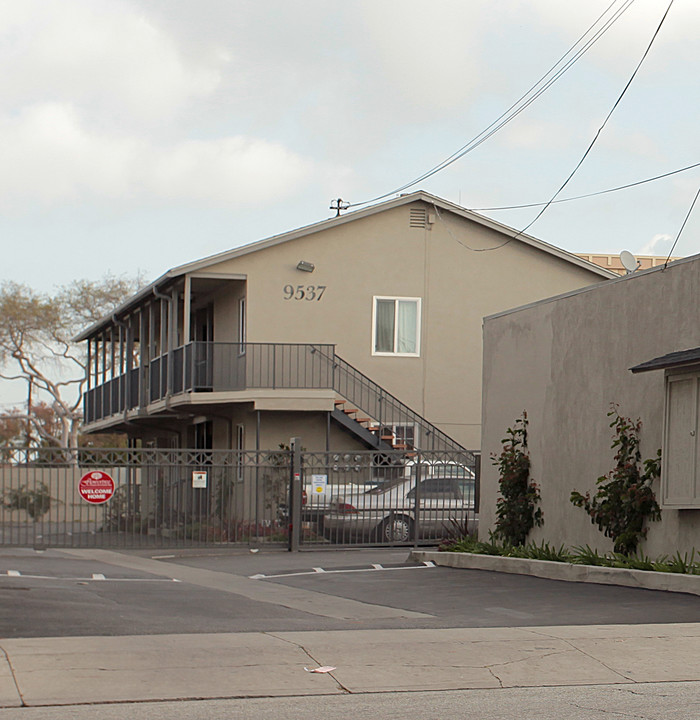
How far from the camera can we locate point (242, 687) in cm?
820

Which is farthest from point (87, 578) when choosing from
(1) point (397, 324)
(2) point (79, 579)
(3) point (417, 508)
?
(1) point (397, 324)

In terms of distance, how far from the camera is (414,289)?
2973 centimetres

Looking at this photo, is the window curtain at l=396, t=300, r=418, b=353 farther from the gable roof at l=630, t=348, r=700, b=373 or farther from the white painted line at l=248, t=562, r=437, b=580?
the gable roof at l=630, t=348, r=700, b=373

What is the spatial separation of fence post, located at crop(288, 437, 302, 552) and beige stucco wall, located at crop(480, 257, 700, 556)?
4.15 meters

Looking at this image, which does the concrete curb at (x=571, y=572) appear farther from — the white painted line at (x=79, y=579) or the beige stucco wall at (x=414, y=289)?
the beige stucco wall at (x=414, y=289)

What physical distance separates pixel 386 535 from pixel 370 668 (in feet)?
45.0

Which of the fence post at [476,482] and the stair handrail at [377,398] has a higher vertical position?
the stair handrail at [377,398]

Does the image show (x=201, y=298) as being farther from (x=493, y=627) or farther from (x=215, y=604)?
(x=493, y=627)

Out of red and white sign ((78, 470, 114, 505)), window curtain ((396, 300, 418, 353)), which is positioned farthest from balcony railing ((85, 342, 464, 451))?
red and white sign ((78, 470, 114, 505))

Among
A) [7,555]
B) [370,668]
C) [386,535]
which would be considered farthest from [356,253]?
[370,668]

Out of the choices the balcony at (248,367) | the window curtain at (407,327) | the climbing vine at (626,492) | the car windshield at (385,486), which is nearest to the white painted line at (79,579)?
the climbing vine at (626,492)

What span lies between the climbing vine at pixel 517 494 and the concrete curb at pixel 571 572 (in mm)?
749

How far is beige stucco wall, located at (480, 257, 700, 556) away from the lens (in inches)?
557

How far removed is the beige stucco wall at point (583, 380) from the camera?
557 inches
